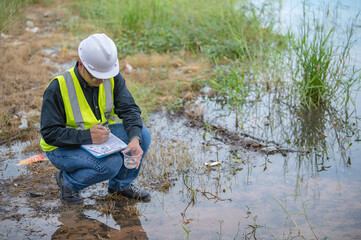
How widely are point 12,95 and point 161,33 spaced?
9.78 ft

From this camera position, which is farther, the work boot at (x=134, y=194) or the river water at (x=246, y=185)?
the work boot at (x=134, y=194)

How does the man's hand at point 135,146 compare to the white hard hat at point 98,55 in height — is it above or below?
below

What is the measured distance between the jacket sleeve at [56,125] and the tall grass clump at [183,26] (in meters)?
3.78

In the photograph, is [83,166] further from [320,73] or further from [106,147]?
[320,73]

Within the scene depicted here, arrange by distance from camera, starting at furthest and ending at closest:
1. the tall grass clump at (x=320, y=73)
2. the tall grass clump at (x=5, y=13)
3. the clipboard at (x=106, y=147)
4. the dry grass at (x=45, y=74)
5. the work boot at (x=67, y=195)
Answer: the tall grass clump at (x=5, y=13)
the dry grass at (x=45, y=74)
the tall grass clump at (x=320, y=73)
the work boot at (x=67, y=195)
the clipboard at (x=106, y=147)

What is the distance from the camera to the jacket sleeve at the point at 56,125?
273cm

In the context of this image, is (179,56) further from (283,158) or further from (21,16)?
(21,16)

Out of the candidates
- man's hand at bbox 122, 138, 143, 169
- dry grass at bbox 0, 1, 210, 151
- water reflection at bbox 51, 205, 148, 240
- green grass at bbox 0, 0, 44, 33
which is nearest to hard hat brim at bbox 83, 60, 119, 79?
man's hand at bbox 122, 138, 143, 169

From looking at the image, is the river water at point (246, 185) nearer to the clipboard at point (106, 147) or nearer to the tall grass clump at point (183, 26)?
the clipboard at point (106, 147)

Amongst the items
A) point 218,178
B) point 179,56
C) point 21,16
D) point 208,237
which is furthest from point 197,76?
point 21,16

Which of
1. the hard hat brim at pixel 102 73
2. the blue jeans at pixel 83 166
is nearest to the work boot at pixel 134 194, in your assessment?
the blue jeans at pixel 83 166

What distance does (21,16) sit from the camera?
8281mm

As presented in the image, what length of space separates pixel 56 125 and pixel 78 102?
0.77 feet

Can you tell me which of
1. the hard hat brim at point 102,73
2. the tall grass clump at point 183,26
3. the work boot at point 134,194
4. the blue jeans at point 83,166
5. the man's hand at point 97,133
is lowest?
the work boot at point 134,194
